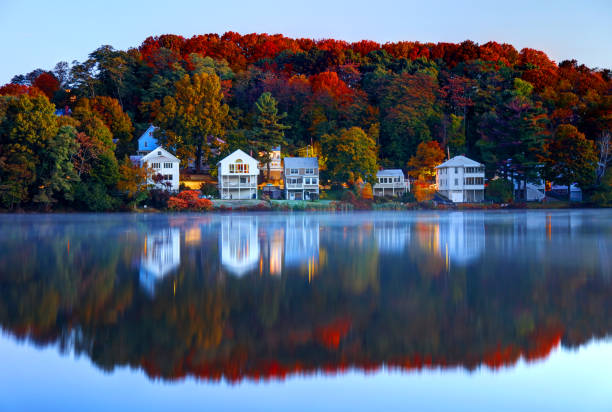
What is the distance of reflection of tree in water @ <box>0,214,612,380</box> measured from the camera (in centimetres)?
770

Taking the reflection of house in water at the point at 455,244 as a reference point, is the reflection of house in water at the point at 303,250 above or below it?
above

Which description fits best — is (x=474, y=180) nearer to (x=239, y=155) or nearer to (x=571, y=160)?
(x=571, y=160)

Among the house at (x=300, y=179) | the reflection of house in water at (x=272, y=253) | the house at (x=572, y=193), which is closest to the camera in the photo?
the reflection of house in water at (x=272, y=253)

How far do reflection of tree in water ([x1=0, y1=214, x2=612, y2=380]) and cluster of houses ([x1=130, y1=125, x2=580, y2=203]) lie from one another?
153 ft

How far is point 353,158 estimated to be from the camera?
2544 inches

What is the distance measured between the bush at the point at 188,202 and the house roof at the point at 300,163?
38.3 feet

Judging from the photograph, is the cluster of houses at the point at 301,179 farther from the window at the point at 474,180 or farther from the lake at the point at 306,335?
the lake at the point at 306,335

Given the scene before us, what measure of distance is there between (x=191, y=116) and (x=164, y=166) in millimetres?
8042

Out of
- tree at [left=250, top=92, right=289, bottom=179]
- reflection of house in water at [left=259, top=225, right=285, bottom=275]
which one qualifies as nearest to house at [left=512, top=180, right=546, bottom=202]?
tree at [left=250, top=92, right=289, bottom=179]

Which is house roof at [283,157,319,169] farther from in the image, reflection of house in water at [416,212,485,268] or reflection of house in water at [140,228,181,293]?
reflection of house in water at [140,228,181,293]

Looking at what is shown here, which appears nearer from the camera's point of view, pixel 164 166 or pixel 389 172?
pixel 164 166

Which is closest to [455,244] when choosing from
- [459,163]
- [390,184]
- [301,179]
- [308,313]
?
[308,313]

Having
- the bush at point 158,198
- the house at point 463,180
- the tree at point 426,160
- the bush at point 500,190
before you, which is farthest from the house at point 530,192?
the bush at point 158,198

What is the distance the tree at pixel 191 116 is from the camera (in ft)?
225
